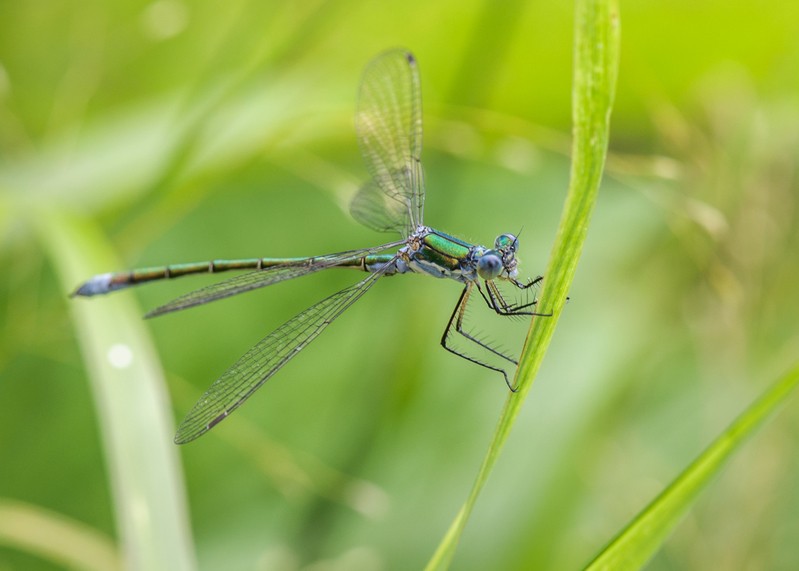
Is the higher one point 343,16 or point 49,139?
point 343,16

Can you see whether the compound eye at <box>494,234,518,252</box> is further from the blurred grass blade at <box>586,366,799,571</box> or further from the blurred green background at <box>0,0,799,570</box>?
the blurred grass blade at <box>586,366,799,571</box>

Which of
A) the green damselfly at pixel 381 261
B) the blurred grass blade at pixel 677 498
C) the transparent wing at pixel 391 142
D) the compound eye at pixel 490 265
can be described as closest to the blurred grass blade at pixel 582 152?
the blurred grass blade at pixel 677 498

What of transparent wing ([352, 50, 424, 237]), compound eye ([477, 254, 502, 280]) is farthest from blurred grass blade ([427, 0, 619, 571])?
transparent wing ([352, 50, 424, 237])

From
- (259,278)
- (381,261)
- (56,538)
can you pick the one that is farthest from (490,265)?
(56,538)

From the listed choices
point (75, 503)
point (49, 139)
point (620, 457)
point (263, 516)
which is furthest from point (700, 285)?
point (49, 139)

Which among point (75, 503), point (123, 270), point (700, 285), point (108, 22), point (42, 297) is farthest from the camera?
point (108, 22)

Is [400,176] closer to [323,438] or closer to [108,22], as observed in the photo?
[323,438]

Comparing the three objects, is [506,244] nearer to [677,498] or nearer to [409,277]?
[409,277]
